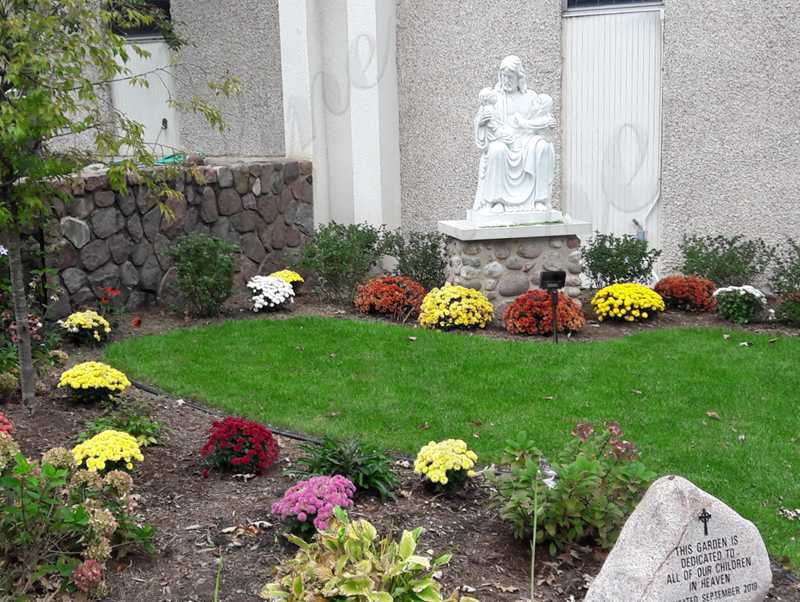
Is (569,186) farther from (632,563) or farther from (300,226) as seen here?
(632,563)

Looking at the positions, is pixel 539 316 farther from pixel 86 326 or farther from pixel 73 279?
pixel 73 279

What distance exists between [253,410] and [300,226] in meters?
5.09

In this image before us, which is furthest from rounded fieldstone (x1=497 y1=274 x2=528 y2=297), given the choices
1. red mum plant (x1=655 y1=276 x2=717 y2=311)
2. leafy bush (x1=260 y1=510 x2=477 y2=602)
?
leafy bush (x1=260 y1=510 x2=477 y2=602)

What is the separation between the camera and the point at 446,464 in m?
4.96

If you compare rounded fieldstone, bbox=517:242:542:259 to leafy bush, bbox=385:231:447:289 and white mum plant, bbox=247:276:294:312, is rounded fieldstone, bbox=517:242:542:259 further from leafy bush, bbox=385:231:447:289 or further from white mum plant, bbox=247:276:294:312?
white mum plant, bbox=247:276:294:312

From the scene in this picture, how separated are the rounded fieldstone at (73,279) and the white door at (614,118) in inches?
219

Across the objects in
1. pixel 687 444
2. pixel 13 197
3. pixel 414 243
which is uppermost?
pixel 13 197

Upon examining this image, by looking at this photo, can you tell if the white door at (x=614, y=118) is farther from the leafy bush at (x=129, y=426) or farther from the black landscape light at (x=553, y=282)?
the leafy bush at (x=129, y=426)

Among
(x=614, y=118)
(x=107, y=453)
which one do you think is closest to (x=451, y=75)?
(x=614, y=118)

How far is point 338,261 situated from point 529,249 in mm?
2086

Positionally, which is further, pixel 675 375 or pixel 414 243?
pixel 414 243

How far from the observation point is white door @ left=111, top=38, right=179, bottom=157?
12977 millimetres

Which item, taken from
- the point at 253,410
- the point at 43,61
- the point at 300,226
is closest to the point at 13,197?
the point at 43,61

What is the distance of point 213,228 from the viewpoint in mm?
10320
